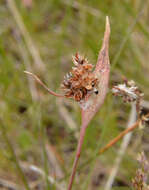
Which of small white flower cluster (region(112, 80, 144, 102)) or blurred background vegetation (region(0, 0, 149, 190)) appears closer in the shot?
small white flower cluster (region(112, 80, 144, 102))

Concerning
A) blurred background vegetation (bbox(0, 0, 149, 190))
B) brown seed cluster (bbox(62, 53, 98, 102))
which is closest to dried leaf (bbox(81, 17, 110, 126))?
brown seed cluster (bbox(62, 53, 98, 102))

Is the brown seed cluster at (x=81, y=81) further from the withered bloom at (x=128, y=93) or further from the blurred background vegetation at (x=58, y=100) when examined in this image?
the blurred background vegetation at (x=58, y=100)

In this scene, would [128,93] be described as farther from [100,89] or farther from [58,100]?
[58,100]

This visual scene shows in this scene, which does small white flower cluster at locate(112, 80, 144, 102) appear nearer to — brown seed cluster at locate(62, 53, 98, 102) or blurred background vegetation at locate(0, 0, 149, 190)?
brown seed cluster at locate(62, 53, 98, 102)

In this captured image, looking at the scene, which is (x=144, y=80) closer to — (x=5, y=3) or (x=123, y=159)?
(x=123, y=159)

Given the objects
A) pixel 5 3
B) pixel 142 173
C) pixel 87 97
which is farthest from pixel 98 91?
pixel 5 3

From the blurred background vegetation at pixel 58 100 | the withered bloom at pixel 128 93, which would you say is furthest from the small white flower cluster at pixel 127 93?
the blurred background vegetation at pixel 58 100

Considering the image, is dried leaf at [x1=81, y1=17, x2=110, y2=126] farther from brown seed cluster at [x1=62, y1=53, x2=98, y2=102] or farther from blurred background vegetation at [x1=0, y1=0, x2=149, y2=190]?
blurred background vegetation at [x1=0, y1=0, x2=149, y2=190]

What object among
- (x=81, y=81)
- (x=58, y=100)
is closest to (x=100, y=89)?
(x=81, y=81)
